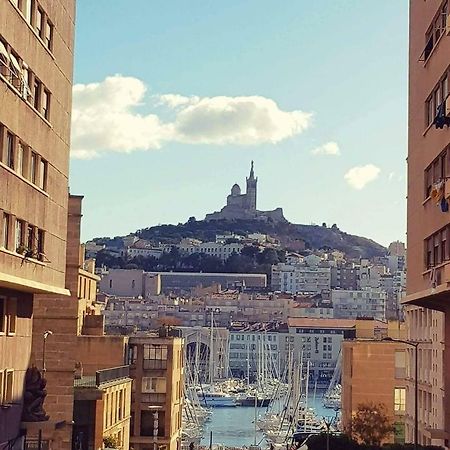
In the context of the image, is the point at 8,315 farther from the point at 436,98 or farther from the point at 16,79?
the point at 436,98

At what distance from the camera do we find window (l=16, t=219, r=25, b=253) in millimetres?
29234

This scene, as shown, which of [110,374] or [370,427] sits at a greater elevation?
[110,374]

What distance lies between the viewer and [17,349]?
31688 mm

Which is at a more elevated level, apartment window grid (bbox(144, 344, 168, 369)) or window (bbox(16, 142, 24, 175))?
window (bbox(16, 142, 24, 175))

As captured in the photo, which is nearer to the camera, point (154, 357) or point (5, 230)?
point (5, 230)

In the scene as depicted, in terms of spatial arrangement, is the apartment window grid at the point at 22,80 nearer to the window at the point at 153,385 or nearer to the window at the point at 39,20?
the window at the point at 39,20

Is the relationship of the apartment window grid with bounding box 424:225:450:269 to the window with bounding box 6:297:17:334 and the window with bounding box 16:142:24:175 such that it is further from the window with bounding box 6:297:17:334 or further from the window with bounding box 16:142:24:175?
the window with bounding box 6:297:17:334

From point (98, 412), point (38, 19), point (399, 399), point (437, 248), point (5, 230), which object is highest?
point (38, 19)

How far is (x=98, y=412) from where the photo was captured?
178 ft

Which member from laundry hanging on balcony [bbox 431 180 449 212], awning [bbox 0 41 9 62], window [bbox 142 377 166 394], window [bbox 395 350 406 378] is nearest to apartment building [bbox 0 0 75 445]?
awning [bbox 0 41 9 62]

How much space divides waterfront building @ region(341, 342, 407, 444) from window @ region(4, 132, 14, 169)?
49.3m

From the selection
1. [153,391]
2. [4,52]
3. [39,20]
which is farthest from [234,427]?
[4,52]

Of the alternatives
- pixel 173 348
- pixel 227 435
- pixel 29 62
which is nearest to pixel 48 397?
pixel 29 62

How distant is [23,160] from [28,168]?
0.38m
